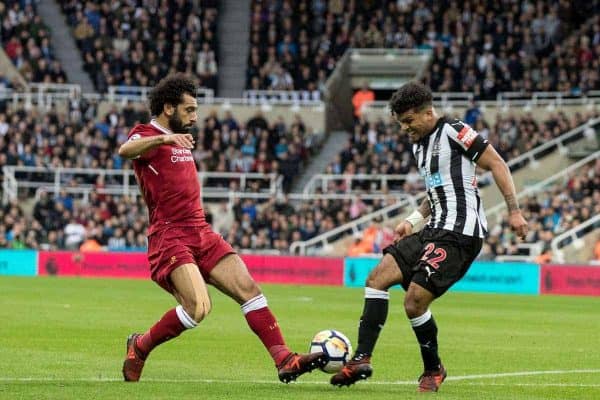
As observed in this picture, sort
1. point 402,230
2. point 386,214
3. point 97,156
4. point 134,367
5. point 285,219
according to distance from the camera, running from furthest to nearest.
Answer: point 97,156
point 386,214
point 285,219
point 402,230
point 134,367

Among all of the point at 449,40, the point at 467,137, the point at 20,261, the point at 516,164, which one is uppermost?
the point at 467,137

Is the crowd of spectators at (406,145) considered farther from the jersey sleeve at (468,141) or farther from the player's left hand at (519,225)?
the player's left hand at (519,225)

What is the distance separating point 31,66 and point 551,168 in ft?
54.4

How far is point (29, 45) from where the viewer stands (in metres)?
42.1

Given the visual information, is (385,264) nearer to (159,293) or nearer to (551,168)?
(159,293)

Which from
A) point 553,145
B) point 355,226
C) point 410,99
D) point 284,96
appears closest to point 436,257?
point 410,99

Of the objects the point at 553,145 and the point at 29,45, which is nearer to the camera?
the point at 553,145

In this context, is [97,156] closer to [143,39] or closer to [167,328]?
[143,39]

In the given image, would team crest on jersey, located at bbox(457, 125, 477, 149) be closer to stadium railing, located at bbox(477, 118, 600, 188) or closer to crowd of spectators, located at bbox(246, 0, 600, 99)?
stadium railing, located at bbox(477, 118, 600, 188)

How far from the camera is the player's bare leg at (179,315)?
395 inches

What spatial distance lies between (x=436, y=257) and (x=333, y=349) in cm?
104

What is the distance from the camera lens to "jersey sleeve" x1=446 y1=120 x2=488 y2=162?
9.98m

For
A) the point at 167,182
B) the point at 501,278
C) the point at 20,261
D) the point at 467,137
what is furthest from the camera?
the point at 20,261

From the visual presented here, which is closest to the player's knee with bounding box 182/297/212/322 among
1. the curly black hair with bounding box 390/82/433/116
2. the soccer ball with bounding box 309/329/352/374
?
the soccer ball with bounding box 309/329/352/374
